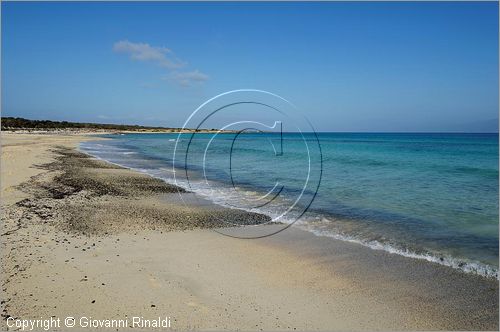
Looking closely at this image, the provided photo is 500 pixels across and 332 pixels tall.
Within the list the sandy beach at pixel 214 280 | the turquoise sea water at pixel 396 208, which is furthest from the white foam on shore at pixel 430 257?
the sandy beach at pixel 214 280

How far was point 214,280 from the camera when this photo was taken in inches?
242

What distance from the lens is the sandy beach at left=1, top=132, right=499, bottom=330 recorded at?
5.04 metres

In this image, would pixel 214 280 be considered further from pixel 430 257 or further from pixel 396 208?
pixel 396 208

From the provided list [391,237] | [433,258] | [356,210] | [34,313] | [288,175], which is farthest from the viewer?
[288,175]

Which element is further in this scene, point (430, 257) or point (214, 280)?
Answer: point (430, 257)

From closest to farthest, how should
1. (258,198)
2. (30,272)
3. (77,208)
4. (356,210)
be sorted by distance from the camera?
(30,272)
(77,208)
(356,210)
(258,198)

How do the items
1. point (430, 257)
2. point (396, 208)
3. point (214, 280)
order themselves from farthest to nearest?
point (396, 208) → point (430, 257) → point (214, 280)

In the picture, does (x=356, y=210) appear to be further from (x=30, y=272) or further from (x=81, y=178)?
(x=81, y=178)

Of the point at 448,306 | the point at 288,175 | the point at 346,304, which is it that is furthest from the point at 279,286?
the point at 288,175

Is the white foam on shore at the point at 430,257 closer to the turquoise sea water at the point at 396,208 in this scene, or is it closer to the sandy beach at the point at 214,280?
the turquoise sea water at the point at 396,208

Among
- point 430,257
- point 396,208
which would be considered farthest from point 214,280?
point 396,208

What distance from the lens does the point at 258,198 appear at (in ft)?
47.6

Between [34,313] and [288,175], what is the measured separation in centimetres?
1868

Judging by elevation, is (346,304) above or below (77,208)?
below
